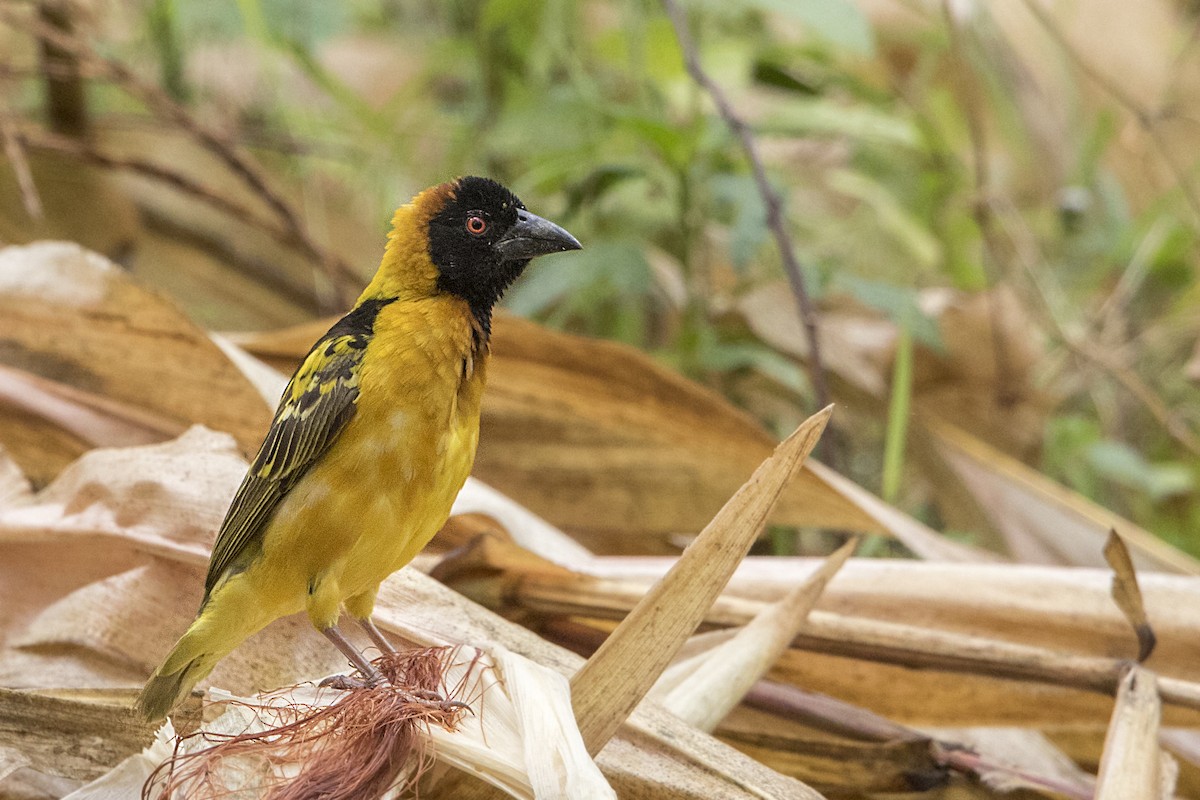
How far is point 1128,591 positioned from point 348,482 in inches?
49.0

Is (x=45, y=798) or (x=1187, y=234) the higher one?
(x=1187, y=234)

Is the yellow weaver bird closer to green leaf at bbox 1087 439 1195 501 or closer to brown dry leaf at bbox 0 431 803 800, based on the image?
brown dry leaf at bbox 0 431 803 800

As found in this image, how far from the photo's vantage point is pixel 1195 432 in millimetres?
5059

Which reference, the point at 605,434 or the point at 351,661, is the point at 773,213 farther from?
the point at 351,661

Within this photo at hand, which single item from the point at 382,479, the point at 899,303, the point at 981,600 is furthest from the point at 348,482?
the point at 899,303

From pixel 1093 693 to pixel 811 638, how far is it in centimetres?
53

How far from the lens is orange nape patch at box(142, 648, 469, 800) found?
148 centimetres

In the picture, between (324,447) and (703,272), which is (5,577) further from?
(703,272)

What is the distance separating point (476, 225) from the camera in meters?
1.91

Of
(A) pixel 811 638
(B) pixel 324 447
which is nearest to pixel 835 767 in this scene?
(A) pixel 811 638

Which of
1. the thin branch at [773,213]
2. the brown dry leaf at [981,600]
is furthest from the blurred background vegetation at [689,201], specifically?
the brown dry leaf at [981,600]

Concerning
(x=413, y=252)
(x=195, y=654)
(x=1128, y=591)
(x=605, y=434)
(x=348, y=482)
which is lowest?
(x=195, y=654)

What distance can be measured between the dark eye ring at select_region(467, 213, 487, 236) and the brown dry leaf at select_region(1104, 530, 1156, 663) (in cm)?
110

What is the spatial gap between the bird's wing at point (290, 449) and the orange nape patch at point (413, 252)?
161 mm
